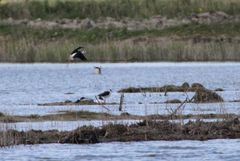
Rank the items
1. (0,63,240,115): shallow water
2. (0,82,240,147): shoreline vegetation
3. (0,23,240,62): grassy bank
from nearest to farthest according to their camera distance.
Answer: (0,82,240,147): shoreline vegetation
(0,63,240,115): shallow water
(0,23,240,62): grassy bank

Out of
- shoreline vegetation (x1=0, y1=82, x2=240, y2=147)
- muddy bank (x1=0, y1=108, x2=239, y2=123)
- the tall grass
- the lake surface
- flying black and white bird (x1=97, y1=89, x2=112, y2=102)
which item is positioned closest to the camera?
the lake surface

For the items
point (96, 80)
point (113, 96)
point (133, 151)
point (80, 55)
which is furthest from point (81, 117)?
point (80, 55)

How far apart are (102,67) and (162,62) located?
2864mm

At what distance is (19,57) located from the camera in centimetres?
5056

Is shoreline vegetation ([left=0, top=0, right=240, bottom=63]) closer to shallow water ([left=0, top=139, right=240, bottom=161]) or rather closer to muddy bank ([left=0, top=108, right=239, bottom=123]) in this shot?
muddy bank ([left=0, top=108, right=239, bottom=123])

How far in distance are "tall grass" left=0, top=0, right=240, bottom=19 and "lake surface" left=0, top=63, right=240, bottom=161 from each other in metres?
9.72

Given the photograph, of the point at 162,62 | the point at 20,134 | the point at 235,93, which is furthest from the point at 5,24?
the point at 20,134

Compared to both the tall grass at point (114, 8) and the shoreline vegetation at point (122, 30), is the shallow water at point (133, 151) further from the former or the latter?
the tall grass at point (114, 8)

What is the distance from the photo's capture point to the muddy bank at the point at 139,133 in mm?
22469

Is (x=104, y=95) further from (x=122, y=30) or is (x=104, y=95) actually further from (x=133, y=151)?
(x=122, y=30)

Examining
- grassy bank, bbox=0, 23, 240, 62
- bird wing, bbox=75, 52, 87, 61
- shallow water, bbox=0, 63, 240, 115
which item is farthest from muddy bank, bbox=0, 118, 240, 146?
grassy bank, bbox=0, 23, 240, 62

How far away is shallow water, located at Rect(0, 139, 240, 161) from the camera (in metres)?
21.1

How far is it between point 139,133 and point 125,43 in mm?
30408

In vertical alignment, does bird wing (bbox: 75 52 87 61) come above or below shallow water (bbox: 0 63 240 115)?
above
